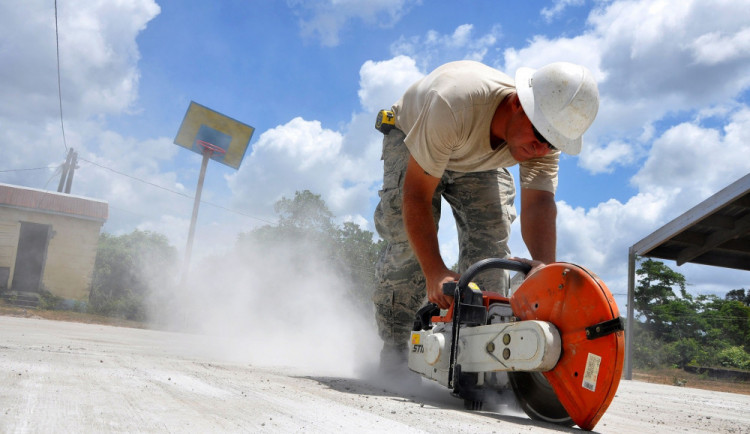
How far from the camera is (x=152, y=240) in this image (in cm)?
2964

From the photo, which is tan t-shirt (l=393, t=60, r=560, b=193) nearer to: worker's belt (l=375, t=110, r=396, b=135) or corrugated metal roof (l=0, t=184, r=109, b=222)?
worker's belt (l=375, t=110, r=396, b=135)

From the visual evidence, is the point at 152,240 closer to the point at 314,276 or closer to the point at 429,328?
the point at 314,276

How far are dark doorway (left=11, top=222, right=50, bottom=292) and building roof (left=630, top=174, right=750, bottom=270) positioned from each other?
1895 centimetres

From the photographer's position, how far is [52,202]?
19344 millimetres

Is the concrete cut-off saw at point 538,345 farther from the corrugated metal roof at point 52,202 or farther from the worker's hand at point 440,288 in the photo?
the corrugated metal roof at point 52,202

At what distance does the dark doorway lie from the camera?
18406 mm

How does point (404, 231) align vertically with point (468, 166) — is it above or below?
below

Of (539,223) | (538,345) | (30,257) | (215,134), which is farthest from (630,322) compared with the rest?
(30,257)

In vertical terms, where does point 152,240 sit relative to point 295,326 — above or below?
above

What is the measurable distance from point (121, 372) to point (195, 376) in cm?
29

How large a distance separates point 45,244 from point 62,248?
63cm

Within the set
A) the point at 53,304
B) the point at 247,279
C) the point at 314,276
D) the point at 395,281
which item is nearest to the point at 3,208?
the point at 53,304

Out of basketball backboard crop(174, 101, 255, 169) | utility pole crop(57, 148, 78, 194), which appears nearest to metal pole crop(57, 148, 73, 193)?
utility pole crop(57, 148, 78, 194)

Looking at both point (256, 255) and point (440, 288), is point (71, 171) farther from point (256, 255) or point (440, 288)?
point (440, 288)
